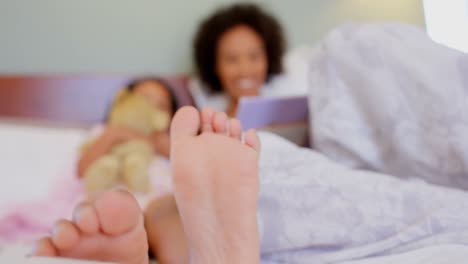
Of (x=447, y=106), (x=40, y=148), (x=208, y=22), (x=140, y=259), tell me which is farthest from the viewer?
(x=208, y=22)

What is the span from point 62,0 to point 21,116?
0.44 metres

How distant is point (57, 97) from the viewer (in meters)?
1.45

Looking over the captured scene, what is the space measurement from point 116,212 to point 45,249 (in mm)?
76

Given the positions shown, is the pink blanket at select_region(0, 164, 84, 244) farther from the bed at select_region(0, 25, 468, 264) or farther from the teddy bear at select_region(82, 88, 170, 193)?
the bed at select_region(0, 25, 468, 264)

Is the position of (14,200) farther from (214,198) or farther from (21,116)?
(214,198)

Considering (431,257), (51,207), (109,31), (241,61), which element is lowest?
(51,207)

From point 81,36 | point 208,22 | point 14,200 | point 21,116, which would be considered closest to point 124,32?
point 81,36

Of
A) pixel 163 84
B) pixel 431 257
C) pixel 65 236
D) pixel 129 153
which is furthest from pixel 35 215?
pixel 431 257

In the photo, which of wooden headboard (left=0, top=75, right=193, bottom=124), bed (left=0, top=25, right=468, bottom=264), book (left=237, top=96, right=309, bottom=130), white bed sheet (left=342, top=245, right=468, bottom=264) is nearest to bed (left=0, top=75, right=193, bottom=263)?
wooden headboard (left=0, top=75, right=193, bottom=124)

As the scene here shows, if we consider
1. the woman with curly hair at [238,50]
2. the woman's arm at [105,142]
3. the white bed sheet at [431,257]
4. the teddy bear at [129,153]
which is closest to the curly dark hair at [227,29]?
the woman with curly hair at [238,50]

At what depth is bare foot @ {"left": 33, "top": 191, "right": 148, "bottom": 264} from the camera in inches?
16.6

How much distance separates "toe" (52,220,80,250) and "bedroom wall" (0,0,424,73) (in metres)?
1.15

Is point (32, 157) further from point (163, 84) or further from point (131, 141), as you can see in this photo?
Answer: point (163, 84)

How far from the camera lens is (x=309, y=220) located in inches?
20.4
